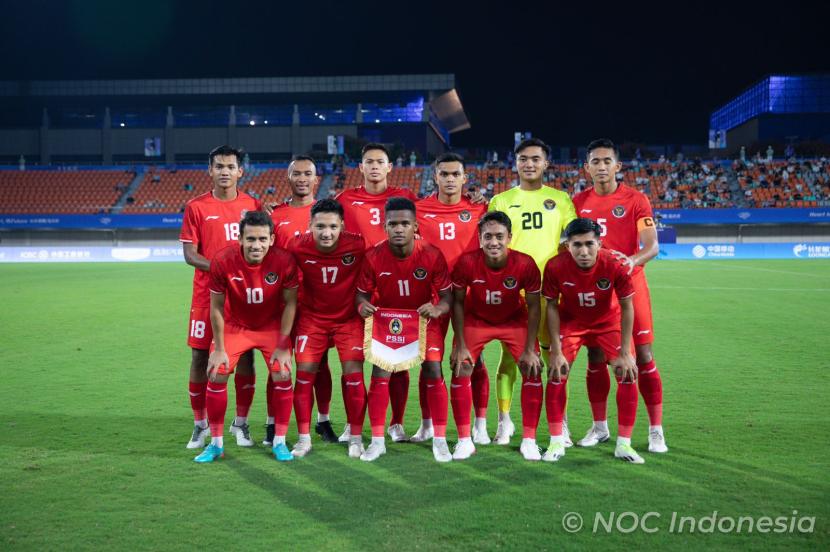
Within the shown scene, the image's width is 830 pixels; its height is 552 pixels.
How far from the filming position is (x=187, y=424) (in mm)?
5863

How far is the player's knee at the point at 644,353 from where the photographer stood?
515 centimetres

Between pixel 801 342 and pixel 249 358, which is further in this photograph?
pixel 801 342

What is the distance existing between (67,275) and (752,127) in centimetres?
4984

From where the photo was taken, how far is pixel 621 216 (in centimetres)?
546

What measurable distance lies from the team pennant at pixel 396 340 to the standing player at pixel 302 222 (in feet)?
1.52

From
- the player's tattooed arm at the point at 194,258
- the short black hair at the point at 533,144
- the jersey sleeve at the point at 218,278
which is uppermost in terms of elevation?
the short black hair at the point at 533,144

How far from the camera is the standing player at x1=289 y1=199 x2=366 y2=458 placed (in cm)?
504

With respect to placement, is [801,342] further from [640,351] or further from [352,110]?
[352,110]

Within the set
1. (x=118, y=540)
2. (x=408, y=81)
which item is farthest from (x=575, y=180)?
(x=118, y=540)

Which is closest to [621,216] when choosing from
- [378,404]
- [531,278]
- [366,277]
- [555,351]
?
[531,278]

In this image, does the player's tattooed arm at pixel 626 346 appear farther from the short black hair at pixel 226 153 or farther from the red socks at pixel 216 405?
the short black hair at pixel 226 153

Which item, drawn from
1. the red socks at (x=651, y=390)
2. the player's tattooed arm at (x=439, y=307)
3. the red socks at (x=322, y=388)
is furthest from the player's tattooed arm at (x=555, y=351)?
the red socks at (x=322, y=388)

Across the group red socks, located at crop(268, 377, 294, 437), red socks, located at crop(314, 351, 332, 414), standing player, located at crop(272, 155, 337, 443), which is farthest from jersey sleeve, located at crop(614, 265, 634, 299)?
red socks, located at crop(268, 377, 294, 437)

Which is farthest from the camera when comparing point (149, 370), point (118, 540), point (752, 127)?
point (752, 127)
